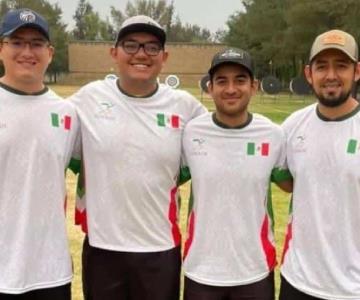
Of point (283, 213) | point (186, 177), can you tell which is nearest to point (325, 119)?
point (186, 177)

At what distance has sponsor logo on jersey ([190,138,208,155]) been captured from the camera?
397 cm

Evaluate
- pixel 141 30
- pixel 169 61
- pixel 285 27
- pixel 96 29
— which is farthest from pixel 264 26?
pixel 141 30

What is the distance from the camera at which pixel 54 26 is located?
8475 centimetres

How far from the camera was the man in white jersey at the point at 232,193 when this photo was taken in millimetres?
3850

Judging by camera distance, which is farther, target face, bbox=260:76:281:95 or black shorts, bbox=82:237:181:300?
target face, bbox=260:76:281:95

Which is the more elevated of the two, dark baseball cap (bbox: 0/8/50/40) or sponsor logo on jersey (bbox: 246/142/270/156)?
dark baseball cap (bbox: 0/8/50/40)

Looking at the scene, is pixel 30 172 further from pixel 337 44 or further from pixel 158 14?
pixel 158 14

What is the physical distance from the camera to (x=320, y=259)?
3.66m

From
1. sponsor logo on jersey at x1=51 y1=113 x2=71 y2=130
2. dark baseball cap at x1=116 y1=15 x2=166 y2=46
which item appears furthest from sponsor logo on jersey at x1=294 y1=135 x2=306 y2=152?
sponsor logo on jersey at x1=51 y1=113 x2=71 y2=130

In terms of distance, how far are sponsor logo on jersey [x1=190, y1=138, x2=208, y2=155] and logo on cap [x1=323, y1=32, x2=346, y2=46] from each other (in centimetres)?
94

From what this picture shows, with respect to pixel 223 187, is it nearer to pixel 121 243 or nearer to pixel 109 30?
pixel 121 243

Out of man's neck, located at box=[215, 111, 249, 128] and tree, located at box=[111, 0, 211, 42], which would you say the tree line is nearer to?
tree, located at box=[111, 0, 211, 42]

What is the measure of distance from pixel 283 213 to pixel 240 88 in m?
4.89

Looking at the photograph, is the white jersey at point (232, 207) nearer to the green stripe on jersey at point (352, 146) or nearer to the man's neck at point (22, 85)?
the green stripe on jersey at point (352, 146)
